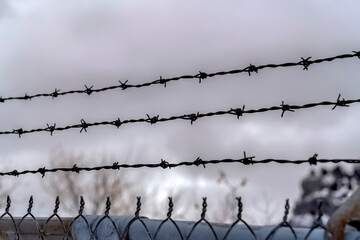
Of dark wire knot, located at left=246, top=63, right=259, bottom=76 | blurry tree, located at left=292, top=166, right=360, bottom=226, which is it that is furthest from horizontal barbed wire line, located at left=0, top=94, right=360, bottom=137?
blurry tree, located at left=292, top=166, right=360, bottom=226

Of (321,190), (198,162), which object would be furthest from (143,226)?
(321,190)

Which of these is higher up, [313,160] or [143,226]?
[313,160]

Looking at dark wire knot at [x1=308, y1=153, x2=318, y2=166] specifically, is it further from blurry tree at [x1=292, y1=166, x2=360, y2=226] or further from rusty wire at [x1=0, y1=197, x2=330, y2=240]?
blurry tree at [x1=292, y1=166, x2=360, y2=226]

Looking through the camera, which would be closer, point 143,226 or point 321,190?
point 143,226

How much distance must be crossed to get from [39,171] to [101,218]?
2.70 ft

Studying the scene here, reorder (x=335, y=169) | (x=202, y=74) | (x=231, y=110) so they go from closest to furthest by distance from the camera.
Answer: (x=231, y=110) < (x=202, y=74) < (x=335, y=169)

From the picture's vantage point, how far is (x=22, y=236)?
11.5 ft

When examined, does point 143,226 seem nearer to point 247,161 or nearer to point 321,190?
point 247,161

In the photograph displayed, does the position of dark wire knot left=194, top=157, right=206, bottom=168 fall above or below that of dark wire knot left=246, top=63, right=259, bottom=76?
below

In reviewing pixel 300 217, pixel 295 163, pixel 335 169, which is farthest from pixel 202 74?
pixel 300 217

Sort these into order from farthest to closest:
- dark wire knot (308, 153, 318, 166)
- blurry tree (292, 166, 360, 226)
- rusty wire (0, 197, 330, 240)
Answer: blurry tree (292, 166, 360, 226)
dark wire knot (308, 153, 318, 166)
rusty wire (0, 197, 330, 240)

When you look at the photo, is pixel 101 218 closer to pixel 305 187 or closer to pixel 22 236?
pixel 22 236

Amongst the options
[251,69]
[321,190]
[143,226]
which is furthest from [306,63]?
[321,190]

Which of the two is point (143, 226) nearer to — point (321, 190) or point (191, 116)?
point (191, 116)
